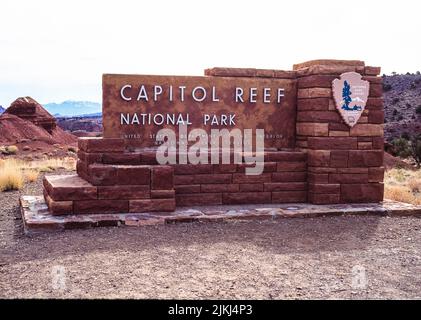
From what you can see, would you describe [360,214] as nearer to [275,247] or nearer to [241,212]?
[241,212]

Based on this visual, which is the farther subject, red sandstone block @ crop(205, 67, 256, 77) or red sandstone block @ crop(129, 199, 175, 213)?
red sandstone block @ crop(205, 67, 256, 77)

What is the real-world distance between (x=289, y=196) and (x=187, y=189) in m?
1.94

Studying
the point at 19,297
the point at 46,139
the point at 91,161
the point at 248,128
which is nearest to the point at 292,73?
the point at 248,128

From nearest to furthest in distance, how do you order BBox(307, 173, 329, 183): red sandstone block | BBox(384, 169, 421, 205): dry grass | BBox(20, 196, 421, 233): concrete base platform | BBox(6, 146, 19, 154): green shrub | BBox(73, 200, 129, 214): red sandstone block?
BBox(20, 196, 421, 233): concrete base platform, BBox(73, 200, 129, 214): red sandstone block, BBox(307, 173, 329, 183): red sandstone block, BBox(384, 169, 421, 205): dry grass, BBox(6, 146, 19, 154): green shrub

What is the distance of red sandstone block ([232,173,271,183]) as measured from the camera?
28.0 feet

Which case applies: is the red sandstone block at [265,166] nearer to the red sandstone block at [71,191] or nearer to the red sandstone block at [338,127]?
the red sandstone block at [338,127]

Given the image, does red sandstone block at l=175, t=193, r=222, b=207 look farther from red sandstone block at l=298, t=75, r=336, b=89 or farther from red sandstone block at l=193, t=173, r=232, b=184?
red sandstone block at l=298, t=75, r=336, b=89

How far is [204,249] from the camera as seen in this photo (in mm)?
5930

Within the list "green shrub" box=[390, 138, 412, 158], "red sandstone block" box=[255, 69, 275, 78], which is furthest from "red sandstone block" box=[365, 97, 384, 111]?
"green shrub" box=[390, 138, 412, 158]

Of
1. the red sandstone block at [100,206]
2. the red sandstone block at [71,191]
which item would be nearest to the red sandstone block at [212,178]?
the red sandstone block at [100,206]

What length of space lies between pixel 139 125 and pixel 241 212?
7.88 feet

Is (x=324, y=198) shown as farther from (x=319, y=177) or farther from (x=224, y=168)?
(x=224, y=168)

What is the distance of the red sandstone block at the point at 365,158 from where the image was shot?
8758mm

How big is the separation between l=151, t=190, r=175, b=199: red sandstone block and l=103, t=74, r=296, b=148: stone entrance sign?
120 cm
